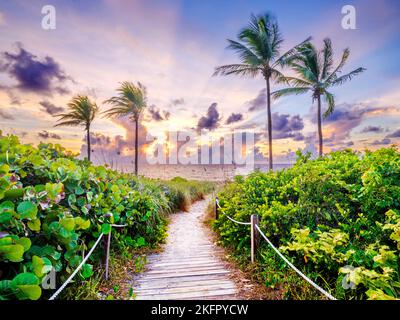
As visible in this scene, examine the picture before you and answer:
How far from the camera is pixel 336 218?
263cm

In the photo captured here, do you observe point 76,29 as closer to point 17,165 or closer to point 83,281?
point 17,165

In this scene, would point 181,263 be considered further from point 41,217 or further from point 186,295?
point 41,217

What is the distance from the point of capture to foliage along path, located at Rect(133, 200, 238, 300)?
236cm

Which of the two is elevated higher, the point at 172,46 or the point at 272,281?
the point at 172,46

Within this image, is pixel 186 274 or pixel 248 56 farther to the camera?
pixel 248 56

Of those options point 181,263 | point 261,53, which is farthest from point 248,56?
point 181,263

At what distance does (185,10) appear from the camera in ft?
5.40

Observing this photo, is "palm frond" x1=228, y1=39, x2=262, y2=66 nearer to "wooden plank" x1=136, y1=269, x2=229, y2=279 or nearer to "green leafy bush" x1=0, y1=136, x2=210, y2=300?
"green leafy bush" x1=0, y1=136, x2=210, y2=300

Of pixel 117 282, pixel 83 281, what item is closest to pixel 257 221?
pixel 117 282

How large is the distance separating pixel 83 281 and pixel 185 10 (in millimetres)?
2406

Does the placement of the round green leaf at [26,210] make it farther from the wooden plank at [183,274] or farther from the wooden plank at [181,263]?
the wooden plank at [181,263]

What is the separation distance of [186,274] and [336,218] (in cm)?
182

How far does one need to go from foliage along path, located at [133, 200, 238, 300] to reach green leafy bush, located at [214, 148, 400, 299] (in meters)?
0.49

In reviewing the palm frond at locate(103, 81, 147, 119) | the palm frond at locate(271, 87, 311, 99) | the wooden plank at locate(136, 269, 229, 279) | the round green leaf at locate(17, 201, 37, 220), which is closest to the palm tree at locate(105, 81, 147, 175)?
the palm frond at locate(103, 81, 147, 119)
